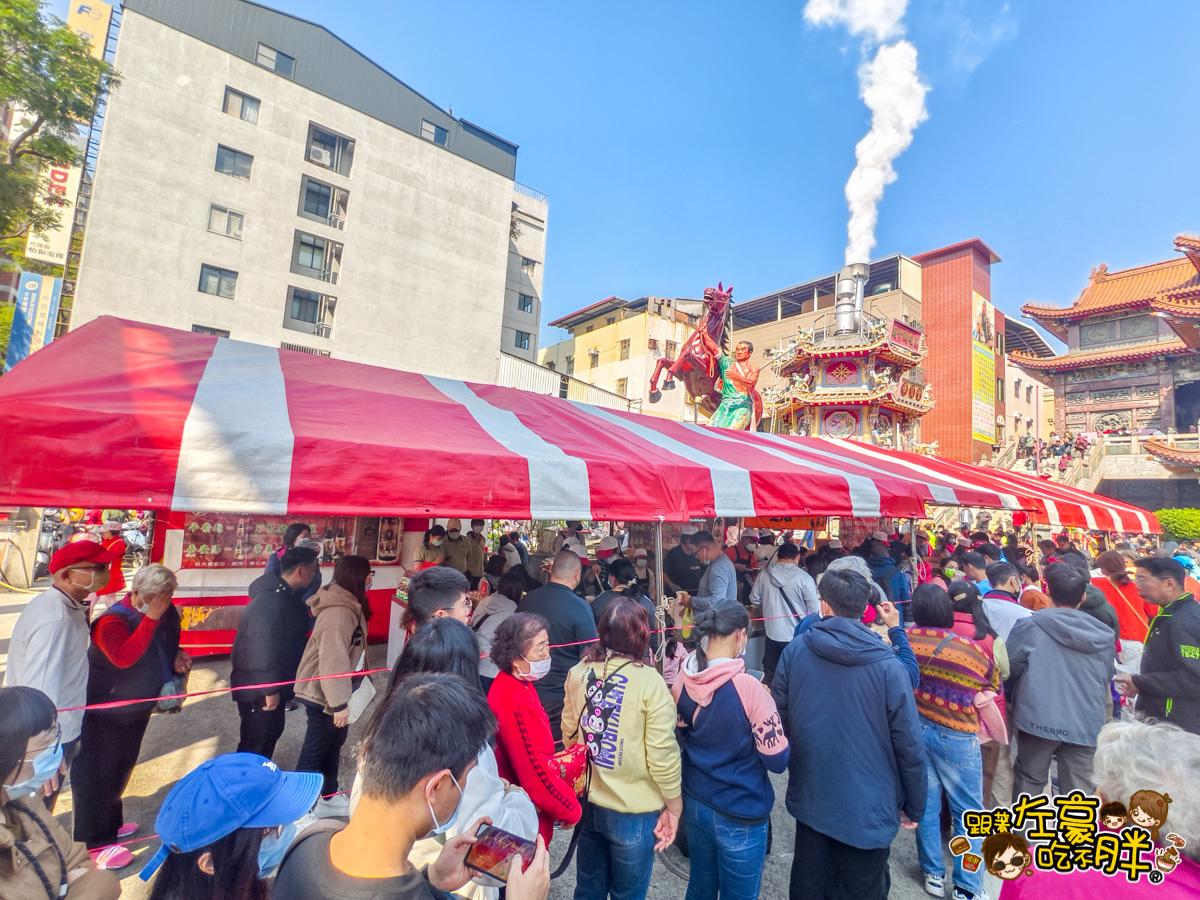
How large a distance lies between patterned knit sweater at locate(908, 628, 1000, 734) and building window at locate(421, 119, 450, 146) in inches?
997

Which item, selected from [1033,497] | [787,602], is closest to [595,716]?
[787,602]

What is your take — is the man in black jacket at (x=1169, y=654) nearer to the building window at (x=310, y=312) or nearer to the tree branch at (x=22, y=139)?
the tree branch at (x=22, y=139)

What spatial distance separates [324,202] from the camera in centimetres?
1997

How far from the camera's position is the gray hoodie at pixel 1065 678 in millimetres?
3457

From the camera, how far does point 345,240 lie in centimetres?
1991

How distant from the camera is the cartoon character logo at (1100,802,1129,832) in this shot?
139 centimetres

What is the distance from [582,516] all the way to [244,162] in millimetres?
21582

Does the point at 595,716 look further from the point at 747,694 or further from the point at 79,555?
the point at 79,555

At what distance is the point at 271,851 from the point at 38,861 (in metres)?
0.76

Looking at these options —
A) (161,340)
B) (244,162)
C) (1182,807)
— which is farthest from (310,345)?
(1182,807)

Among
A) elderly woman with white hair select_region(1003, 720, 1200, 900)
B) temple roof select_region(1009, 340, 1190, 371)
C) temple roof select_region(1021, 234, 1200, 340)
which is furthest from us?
temple roof select_region(1021, 234, 1200, 340)

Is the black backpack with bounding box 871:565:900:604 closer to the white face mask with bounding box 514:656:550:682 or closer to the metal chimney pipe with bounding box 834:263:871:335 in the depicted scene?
the white face mask with bounding box 514:656:550:682

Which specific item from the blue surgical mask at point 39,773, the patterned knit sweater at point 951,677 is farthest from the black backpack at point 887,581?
the blue surgical mask at point 39,773

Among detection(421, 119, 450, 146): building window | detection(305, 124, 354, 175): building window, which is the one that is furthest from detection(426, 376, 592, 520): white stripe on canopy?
detection(421, 119, 450, 146): building window
